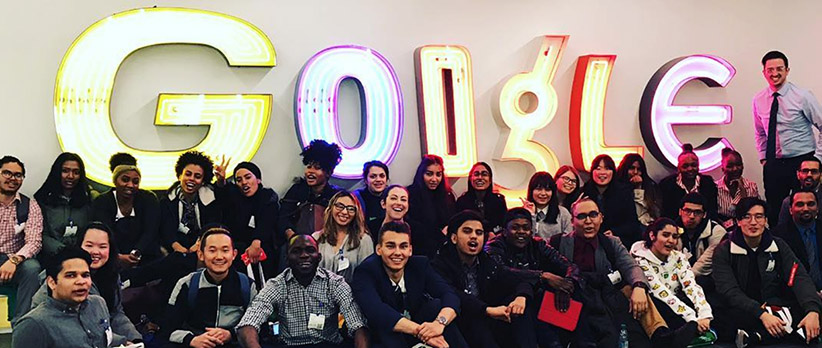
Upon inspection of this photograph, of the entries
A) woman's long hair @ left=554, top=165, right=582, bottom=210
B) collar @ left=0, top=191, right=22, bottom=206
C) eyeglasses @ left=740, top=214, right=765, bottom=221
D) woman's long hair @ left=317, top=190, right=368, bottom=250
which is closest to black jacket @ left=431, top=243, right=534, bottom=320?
woman's long hair @ left=317, top=190, right=368, bottom=250

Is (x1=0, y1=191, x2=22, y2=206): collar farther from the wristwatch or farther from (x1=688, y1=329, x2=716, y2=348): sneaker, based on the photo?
(x1=688, y1=329, x2=716, y2=348): sneaker

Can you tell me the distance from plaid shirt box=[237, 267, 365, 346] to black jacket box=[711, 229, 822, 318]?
2.40 m

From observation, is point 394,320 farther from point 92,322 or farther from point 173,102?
point 173,102

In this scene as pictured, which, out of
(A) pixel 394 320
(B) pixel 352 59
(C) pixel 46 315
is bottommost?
(A) pixel 394 320

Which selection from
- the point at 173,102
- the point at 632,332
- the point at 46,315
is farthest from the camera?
the point at 173,102

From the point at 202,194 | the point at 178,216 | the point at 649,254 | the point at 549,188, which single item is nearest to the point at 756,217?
the point at 649,254

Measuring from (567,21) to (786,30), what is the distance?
2082 millimetres

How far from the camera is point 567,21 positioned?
23.1 feet

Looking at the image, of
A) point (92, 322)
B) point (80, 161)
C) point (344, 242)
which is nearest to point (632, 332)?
point (344, 242)

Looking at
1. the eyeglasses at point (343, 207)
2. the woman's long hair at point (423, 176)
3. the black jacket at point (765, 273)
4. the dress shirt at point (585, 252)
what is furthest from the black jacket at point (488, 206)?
the black jacket at point (765, 273)

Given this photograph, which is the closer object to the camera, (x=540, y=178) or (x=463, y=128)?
(x=540, y=178)

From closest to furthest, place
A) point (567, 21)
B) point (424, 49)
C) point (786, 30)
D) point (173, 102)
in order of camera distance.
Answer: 1. point (173, 102)
2. point (424, 49)
3. point (567, 21)
4. point (786, 30)

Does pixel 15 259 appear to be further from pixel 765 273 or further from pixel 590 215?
pixel 765 273

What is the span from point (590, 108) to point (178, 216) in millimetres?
3294
